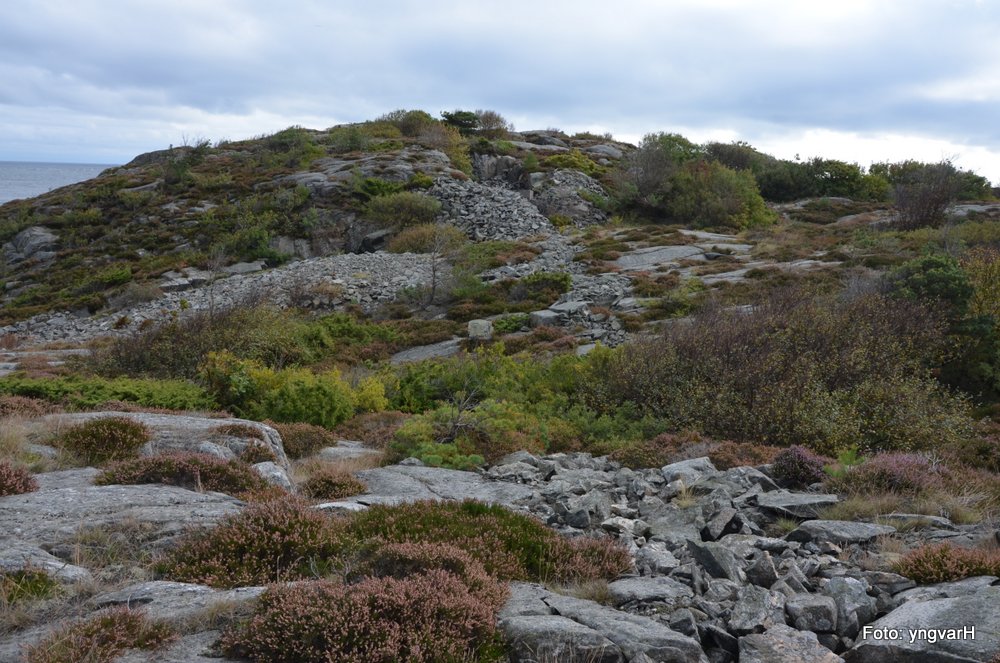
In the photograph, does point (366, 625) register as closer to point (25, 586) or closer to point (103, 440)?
point (25, 586)

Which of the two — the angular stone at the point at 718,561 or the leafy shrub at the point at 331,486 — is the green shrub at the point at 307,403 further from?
the angular stone at the point at 718,561

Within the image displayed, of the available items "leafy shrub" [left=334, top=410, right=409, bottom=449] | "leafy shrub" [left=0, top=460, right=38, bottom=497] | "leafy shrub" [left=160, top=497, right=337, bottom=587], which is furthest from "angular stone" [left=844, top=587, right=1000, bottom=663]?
"leafy shrub" [left=334, top=410, right=409, bottom=449]

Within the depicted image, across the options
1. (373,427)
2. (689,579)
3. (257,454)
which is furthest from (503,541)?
(373,427)

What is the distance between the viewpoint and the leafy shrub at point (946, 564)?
4.85 m

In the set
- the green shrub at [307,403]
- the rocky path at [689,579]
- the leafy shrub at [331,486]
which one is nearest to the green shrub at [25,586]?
the rocky path at [689,579]

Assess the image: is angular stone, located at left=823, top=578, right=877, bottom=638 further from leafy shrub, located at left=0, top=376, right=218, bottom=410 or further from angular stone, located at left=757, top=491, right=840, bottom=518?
leafy shrub, located at left=0, top=376, right=218, bottom=410

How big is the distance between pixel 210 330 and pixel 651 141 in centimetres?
3416

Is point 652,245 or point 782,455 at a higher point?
point 652,245

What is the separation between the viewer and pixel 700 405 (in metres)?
11.3

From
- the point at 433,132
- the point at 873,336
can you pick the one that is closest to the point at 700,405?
the point at 873,336

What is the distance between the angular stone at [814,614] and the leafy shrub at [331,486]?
176 inches

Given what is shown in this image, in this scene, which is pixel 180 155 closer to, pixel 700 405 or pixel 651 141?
pixel 651 141

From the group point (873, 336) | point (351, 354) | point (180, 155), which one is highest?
point (180, 155)

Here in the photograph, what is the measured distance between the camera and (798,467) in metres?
8.30
